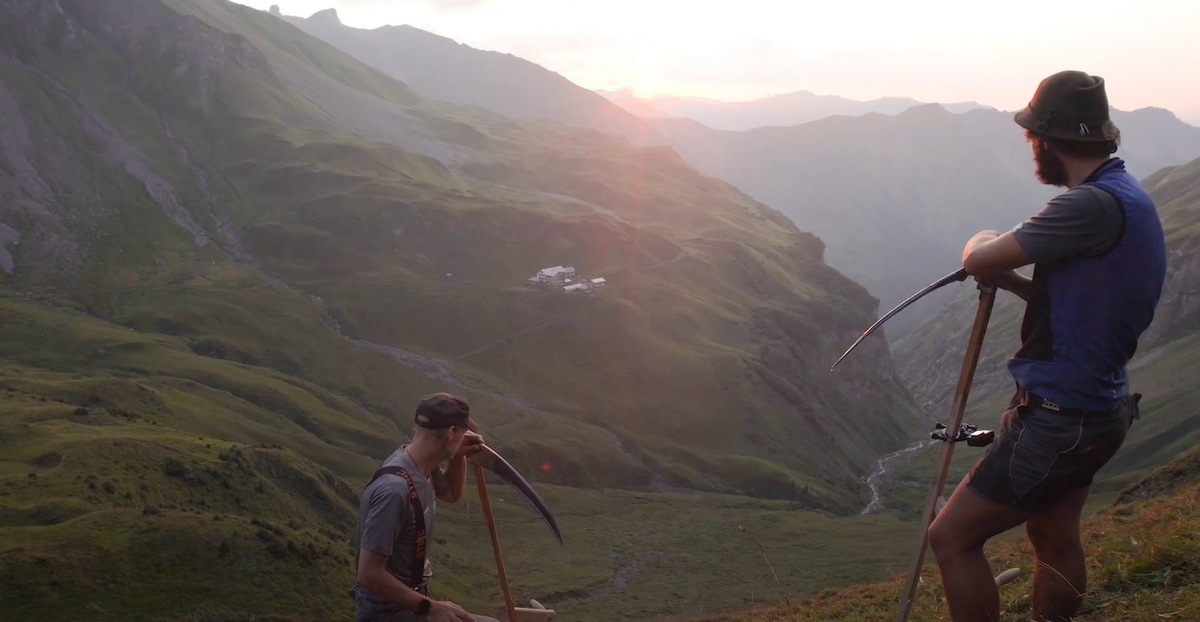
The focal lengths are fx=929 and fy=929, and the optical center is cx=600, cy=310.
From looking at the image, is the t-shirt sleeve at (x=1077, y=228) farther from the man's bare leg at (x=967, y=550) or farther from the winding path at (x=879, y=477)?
the winding path at (x=879, y=477)

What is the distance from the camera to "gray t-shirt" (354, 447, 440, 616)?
8.74 m

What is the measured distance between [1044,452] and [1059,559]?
59.8 inches

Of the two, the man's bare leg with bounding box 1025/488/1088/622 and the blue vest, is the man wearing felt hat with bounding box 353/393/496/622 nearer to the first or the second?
the blue vest

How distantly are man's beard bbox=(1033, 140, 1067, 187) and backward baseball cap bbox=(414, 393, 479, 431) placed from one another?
5.68 meters

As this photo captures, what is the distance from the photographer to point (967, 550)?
25.7 ft

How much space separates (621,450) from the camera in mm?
145000

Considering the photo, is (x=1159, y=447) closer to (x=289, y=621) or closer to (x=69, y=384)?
(x=289, y=621)

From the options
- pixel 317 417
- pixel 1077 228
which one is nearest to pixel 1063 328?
pixel 1077 228

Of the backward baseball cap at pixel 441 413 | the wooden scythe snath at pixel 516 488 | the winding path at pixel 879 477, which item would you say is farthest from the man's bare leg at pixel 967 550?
the winding path at pixel 879 477

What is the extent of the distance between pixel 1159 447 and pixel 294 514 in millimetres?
123702

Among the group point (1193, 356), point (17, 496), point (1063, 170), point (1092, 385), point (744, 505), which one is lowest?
point (744, 505)

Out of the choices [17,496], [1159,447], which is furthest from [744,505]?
[17,496]

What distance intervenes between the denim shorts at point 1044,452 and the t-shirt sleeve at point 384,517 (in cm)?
513

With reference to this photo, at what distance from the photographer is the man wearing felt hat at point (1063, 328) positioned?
7.21 meters
